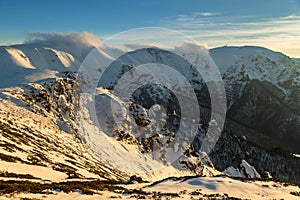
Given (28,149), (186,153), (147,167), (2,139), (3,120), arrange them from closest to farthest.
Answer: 1. (2,139)
2. (28,149)
3. (3,120)
4. (147,167)
5. (186,153)

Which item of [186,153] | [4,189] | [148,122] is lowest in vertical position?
[186,153]

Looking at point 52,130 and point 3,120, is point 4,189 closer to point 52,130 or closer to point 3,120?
point 3,120

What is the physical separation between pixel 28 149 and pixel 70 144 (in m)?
38.5

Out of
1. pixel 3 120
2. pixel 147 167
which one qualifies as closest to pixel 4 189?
pixel 3 120

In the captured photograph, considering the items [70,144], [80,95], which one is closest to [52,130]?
[70,144]

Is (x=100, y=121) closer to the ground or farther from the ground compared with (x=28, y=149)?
closer to the ground

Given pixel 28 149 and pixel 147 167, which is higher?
pixel 28 149

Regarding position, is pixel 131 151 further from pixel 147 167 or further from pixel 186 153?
pixel 186 153

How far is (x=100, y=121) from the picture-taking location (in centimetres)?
15650

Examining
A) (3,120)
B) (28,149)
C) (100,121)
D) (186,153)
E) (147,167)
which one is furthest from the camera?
(186,153)

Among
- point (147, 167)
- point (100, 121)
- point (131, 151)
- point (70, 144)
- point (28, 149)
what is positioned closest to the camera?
point (28, 149)

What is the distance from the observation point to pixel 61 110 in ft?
447

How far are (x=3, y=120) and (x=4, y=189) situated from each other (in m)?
67.2

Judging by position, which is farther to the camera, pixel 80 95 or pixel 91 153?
pixel 80 95
